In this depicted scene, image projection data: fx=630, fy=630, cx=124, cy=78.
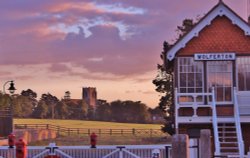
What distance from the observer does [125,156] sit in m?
27.0

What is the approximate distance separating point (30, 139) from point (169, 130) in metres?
22.2

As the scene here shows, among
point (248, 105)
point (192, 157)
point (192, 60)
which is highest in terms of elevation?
point (192, 60)

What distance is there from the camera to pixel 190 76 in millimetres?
32531

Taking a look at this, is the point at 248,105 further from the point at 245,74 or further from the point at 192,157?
the point at 192,157

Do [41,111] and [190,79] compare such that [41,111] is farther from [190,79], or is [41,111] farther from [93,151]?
[93,151]

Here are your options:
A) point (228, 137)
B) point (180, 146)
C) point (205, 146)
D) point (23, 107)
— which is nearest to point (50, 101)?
point (23, 107)

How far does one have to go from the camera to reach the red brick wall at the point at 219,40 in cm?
3256

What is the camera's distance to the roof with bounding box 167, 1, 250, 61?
1264 inches

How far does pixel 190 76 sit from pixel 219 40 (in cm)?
244

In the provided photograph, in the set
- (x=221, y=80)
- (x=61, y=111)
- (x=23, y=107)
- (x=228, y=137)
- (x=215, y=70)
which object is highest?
(x=23, y=107)

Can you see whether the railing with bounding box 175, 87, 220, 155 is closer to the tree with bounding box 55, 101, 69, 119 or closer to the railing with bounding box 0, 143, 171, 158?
the railing with bounding box 0, 143, 171, 158

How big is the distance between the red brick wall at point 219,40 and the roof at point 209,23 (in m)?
0.24

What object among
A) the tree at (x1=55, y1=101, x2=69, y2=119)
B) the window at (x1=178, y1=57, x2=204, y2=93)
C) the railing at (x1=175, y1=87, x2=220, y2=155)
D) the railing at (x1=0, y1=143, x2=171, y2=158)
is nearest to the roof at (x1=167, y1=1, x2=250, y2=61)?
the window at (x1=178, y1=57, x2=204, y2=93)

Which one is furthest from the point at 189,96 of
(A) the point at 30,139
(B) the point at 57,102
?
(B) the point at 57,102
